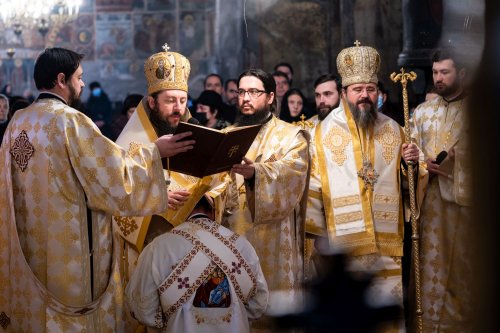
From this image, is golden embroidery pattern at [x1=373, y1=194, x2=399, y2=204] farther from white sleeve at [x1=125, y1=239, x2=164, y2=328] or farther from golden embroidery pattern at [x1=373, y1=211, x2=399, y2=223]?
white sleeve at [x1=125, y1=239, x2=164, y2=328]

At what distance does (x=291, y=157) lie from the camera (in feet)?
19.0

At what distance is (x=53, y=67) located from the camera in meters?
4.45

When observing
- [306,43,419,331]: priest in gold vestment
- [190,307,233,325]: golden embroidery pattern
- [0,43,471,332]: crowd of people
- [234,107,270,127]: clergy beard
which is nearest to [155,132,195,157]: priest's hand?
[0,43,471,332]: crowd of people

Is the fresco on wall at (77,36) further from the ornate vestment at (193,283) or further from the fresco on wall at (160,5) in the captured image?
the ornate vestment at (193,283)

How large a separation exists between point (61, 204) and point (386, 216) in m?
2.82

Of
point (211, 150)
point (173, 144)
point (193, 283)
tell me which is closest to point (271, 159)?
point (211, 150)

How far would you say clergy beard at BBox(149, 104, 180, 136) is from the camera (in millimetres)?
5539

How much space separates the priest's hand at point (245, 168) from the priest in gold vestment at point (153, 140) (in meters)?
0.16

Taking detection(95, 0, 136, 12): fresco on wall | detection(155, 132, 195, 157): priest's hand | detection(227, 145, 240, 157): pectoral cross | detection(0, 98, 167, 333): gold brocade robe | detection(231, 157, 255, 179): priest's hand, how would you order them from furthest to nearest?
detection(95, 0, 136, 12): fresco on wall < detection(231, 157, 255, 179): priest's hand < detection(227, 145, 240, 157): pectoral cross < detection(155, 132, 195, 157): priest's hand < detection(0, 98, 167, 333): gold brocade robe

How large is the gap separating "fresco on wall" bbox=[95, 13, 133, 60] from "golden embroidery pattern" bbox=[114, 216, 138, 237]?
1367cm

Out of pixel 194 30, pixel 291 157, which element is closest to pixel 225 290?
pixel 291 157

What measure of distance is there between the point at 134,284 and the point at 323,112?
11.0 ft

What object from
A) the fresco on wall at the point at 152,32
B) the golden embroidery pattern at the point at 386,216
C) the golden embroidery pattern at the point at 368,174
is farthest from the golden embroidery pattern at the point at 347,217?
the fresco on wall at the point at 152,32

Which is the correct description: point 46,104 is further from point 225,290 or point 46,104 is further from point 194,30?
point 194,30
